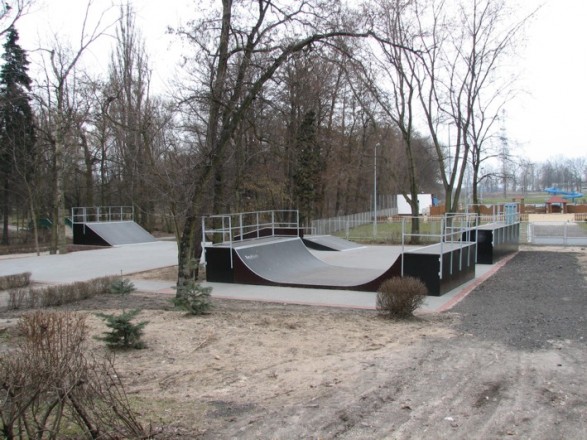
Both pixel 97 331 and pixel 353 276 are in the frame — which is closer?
pixel 97 331

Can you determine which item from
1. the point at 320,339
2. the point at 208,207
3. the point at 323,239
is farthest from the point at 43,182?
the point at 320,339

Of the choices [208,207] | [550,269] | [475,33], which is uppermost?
[475,33]

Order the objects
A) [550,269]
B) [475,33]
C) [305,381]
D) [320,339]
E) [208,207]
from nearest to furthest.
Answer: [305,381]
[320,339]
[550,269]
[208,207]
[475,33]

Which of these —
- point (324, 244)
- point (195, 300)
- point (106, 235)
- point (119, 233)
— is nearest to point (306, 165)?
point (324, 244)

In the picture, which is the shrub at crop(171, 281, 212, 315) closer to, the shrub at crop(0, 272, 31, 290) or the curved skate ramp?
the curved skate ramp

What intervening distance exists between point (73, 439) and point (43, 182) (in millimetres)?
31365

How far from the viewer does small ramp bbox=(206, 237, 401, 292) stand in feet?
46.4

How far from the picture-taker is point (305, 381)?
5582mm

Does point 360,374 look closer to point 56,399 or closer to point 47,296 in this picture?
point 56,399

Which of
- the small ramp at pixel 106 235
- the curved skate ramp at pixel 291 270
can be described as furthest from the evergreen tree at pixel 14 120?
the curved skate ramp at pixel 291 270

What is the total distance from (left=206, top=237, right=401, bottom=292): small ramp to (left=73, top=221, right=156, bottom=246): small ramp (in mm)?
15228

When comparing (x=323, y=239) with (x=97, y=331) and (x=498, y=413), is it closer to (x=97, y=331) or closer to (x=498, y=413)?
(x=97, y=331)

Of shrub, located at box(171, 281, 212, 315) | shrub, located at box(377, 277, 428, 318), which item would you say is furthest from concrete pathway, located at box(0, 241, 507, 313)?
shrub, located at box(171, 281, 212, 315)

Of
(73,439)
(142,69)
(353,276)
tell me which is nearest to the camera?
(73,439)
